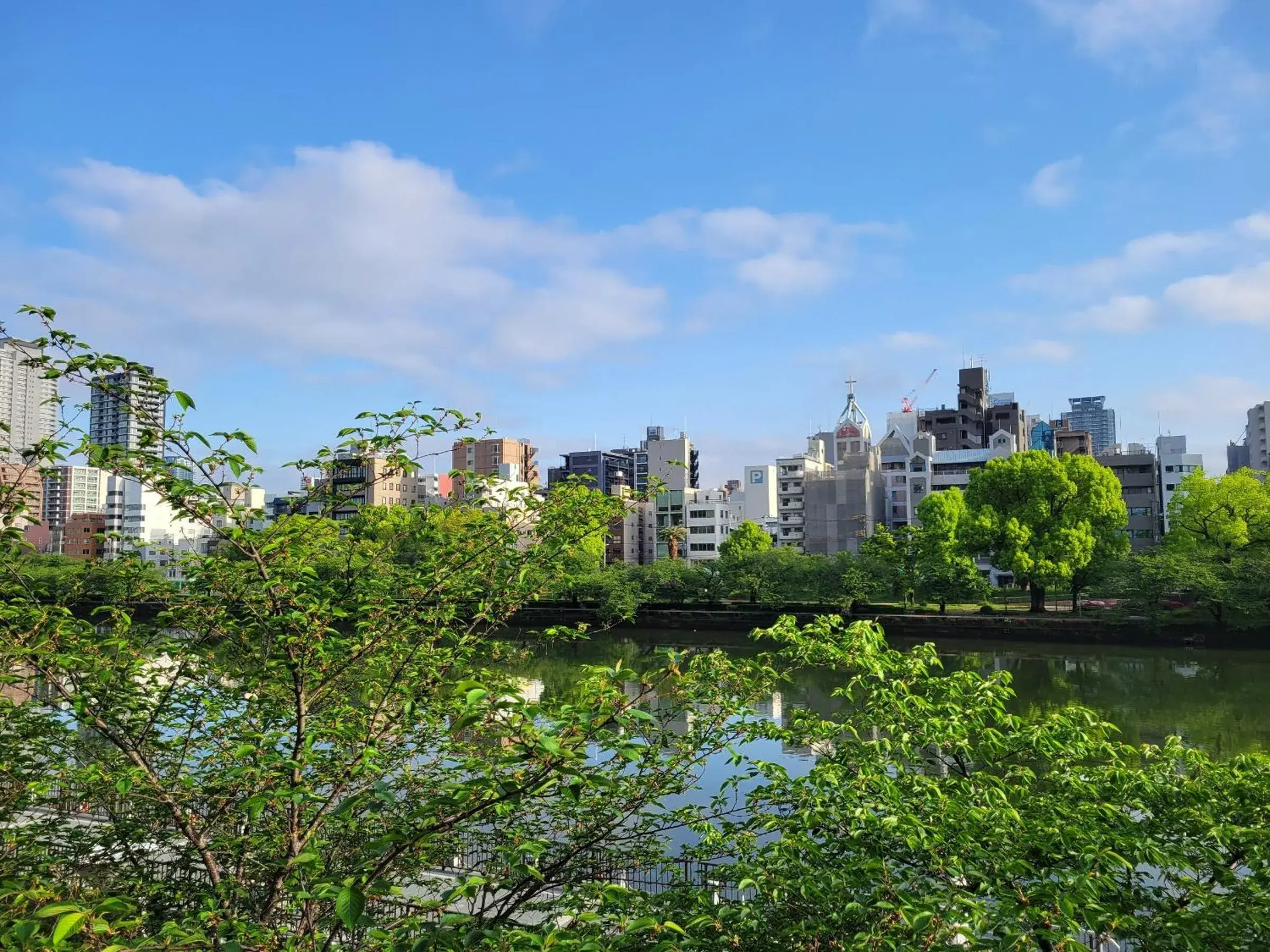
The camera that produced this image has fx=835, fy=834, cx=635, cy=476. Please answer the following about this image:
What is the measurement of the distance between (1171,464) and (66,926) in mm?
65750

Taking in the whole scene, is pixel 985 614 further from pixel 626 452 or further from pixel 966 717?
pixel 626 452

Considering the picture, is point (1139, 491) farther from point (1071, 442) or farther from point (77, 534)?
point (77, 534)

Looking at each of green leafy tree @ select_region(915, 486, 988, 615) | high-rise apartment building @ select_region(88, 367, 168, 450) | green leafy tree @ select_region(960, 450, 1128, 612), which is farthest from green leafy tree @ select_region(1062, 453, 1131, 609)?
high-rise apartment building @ select_region(88, 367, 168, 450)

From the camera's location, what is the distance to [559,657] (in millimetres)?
31938

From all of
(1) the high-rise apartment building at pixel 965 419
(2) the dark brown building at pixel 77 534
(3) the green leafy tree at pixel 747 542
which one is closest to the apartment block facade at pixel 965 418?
(1) the high-rise apartment building at pixel 965 419

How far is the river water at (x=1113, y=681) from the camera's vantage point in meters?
18.5

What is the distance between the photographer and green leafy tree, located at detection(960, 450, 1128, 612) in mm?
36438

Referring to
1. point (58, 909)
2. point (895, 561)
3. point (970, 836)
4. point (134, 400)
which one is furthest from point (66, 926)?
point (895, 561)

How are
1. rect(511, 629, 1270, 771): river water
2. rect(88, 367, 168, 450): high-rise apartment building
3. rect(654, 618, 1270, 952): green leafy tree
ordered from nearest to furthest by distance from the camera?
1. rect(654, 618, 1270, 952): green leafy tree
2. rect(88, 367, 168, 450): high-rise apartment building
3. rect(511, 629, 1270, 771): river water

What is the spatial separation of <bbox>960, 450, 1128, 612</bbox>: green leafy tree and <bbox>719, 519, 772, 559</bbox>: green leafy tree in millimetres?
12962

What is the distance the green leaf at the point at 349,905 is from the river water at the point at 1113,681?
10.8 meters

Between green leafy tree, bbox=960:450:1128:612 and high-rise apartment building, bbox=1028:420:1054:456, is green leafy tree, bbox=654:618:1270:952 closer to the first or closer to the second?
green leafy tree, bbox=960:450:1128:612

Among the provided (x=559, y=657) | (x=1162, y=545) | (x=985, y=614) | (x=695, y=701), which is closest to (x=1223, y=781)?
(x=695, y=701)

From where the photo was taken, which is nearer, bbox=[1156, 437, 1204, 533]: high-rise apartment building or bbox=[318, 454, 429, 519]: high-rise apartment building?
bbox=[318, 454, 429, 519]: high-rise apartment building
